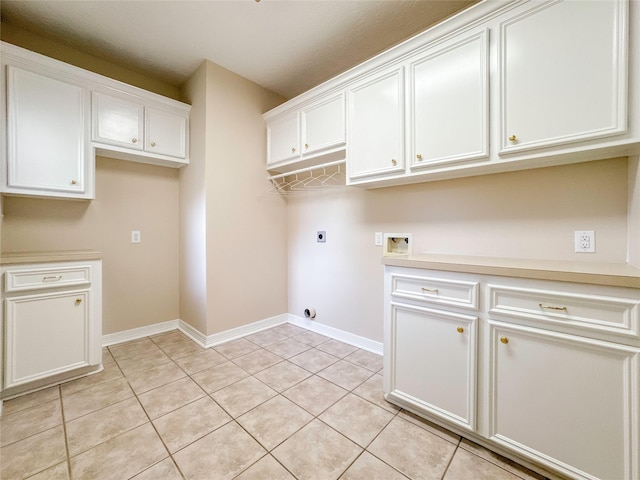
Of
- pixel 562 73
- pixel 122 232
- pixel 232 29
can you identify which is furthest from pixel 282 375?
pixel 232 29

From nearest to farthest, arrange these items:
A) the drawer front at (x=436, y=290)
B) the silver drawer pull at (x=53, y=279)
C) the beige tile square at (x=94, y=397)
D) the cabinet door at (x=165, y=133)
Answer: the drawer front at (x=436, y=290) → the beige tile square at (x=94, y=397) → the silver drawer pull at (x=53, y=279) → the cabinet door at (x=165, y=133)

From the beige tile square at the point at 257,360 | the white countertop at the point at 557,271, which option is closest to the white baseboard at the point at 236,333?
the beige tile square at the point at 257,360

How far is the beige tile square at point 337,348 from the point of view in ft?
7.79

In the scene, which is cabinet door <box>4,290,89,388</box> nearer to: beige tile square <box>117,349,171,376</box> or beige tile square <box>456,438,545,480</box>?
beige tile square <box>117,349,171,376</box>

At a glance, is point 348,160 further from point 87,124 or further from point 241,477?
point 87,124

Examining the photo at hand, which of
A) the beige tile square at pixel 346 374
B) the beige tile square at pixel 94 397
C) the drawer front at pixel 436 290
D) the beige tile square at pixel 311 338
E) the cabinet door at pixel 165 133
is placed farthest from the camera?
the beige tile square at pixel 311 338

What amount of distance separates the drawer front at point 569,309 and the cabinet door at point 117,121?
3020mm

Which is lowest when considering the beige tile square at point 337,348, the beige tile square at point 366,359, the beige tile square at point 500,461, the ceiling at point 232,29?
the beige tile square at point 500,461

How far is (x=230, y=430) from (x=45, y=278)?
5.40 feet

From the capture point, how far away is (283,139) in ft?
8.77

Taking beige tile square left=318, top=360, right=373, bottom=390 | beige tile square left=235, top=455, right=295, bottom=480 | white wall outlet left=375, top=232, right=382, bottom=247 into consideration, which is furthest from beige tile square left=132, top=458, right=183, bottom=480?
white wall outlet left=375, top=232, right=382, bottom=247

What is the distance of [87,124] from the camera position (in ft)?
7.06

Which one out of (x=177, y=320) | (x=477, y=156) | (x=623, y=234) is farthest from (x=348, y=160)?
(x=177, y=320)

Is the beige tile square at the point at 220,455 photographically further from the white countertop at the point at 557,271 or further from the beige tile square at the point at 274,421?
the white countertop at the point at 557,271
